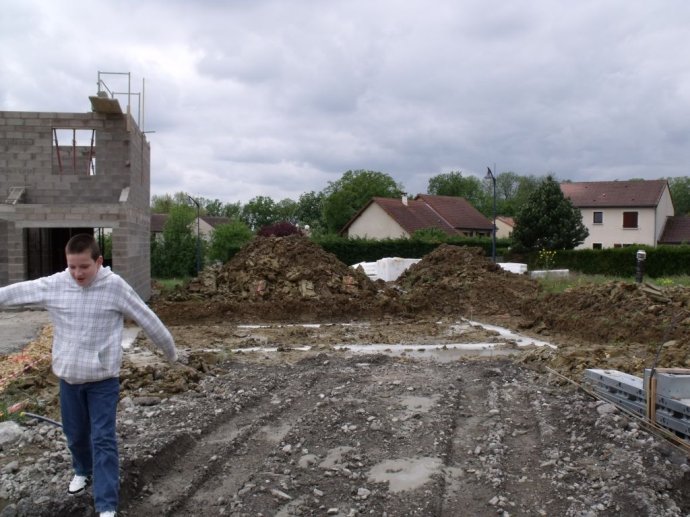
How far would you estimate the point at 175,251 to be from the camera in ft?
126

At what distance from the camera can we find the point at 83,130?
57.6 feet

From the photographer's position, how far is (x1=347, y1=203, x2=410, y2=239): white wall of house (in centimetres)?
4806

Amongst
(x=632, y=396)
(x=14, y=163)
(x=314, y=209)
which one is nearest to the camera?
(x=632, y=396)

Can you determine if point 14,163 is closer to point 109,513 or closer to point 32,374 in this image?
point 32,374

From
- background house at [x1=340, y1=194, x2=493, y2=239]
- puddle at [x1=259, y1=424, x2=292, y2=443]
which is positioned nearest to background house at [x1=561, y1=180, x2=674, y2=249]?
background house at [x1=340, y1=194, x2=493, y2=239]

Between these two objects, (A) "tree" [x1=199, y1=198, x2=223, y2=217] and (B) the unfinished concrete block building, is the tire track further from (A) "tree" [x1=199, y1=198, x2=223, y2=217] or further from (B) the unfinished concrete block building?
(A) "tree" [x1=199, y1=198, x2=223, y2=217]

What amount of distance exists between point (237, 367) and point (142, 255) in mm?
10327

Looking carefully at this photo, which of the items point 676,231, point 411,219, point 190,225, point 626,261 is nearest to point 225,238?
point 190,225

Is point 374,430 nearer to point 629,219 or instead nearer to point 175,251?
point 175,251

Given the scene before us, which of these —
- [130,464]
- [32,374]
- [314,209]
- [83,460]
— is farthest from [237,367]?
[314,209]

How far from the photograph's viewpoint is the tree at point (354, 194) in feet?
224

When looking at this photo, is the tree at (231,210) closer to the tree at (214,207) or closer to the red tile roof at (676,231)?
the tree at (214,207)

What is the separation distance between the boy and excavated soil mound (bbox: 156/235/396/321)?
1236 cm

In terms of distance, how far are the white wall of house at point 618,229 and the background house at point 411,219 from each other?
27.3 feet
